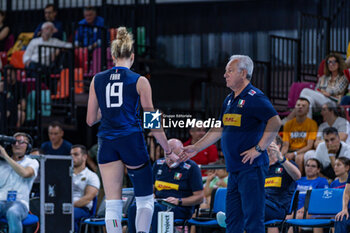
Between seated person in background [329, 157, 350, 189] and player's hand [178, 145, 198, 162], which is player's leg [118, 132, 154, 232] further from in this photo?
seated person in background [329, 157, 350, 189]

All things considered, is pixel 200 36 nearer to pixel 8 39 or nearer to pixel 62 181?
pixel 8 39

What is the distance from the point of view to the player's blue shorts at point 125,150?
461cm

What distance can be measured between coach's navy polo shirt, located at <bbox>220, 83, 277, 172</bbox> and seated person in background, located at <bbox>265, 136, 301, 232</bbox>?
56.9 inches

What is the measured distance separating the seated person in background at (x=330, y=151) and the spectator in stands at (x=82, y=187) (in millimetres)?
2469

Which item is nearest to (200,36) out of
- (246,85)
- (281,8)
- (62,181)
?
(281,8)

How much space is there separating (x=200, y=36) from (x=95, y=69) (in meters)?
3.29

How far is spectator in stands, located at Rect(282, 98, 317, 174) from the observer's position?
823 centimetres

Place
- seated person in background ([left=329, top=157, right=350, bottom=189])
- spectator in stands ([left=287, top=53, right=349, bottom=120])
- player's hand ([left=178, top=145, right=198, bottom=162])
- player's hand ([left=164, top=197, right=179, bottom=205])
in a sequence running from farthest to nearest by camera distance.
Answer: spectator in stands ([left=287, top=53, right=349, bottom=120]) < seated person in background ([left=329, top=157, right=350, bottom=189]) < player's hand ([left=164, top=197, right=179, bottom=205]) < player's hand ([left=178, top=145, right=198, bottom=162])

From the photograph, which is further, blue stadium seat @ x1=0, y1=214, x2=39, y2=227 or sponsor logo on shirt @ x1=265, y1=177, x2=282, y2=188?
blue stadium seat @ x1=0, y1=214, x2=39, y2=227

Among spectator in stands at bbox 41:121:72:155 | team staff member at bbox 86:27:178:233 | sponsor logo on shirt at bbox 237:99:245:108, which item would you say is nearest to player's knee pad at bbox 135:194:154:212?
team staff member at bbox 86:27:178:233

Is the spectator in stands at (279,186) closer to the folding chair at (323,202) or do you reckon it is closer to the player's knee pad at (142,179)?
the folding chair at (323,202)

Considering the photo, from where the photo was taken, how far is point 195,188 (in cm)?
623

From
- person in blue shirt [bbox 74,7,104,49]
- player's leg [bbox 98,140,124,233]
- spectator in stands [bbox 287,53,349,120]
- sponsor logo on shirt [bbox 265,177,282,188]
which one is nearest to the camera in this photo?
player's leg [bbox 98,140,124,233]

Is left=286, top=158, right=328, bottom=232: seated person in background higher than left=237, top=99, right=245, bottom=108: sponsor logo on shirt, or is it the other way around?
left=237, top=99, right=245, bottom=108: sponsor logo on shirt
